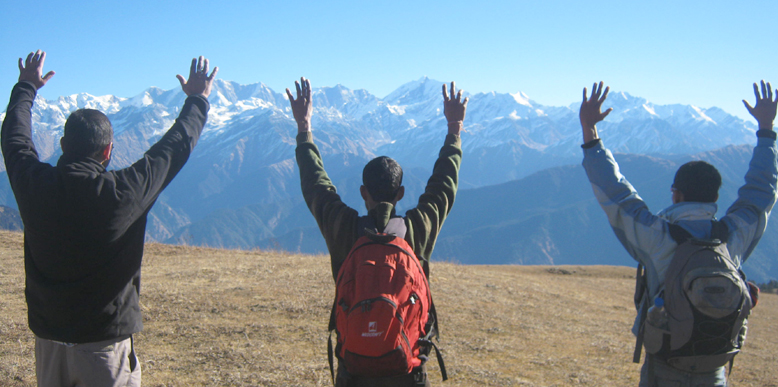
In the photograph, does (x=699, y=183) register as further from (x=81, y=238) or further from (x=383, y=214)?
(x=81, y=238)

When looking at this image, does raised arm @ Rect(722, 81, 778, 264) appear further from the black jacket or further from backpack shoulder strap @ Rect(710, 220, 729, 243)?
the black jacket

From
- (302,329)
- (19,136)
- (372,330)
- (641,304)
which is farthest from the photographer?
(302,329)

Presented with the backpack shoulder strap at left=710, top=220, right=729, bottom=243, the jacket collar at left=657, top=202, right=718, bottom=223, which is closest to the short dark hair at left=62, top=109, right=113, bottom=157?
the jacket collar at left=657, top=202, right=718, bottom=223

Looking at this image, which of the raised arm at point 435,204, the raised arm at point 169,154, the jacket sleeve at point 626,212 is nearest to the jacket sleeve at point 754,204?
the jacket sleeve at point 626,212

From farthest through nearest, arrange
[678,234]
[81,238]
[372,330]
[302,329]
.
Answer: [302,329], [678,234], [81,238], [372,330]

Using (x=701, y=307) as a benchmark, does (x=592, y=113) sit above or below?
above

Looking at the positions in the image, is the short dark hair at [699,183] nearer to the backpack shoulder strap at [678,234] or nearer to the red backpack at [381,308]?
the backpack shoulder strap at [678,234]

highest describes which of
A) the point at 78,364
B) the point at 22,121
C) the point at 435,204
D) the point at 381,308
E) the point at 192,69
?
the point at 192,69

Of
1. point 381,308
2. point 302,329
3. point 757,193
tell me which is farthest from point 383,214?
point 302,329

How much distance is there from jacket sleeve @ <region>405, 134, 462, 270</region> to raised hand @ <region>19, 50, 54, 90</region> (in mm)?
2835

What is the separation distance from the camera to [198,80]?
14.0ft

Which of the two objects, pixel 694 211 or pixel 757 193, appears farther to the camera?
pixel 757 193

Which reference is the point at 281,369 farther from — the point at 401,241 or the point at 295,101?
the point at 401,241

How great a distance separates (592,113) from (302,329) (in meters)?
5.98
